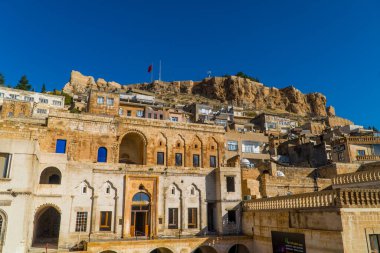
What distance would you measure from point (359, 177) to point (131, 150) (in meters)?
25.2

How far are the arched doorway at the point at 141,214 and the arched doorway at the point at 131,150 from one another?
29.3ft

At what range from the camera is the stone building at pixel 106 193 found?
67.5 feet

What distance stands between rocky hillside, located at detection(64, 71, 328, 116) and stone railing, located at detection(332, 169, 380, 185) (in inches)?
3142

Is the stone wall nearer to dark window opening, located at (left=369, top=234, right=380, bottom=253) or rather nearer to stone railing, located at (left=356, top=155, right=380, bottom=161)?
dark window opening, located at (left=369, top=234, right=380, bottom=253)

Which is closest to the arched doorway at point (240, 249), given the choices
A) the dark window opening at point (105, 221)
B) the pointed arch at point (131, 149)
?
the dark window opening at point (105, 221)

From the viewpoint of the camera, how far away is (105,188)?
83.7 feet

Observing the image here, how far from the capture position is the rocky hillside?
105188 mm

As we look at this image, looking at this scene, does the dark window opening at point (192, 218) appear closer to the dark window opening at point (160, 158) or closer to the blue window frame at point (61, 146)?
the dark window opening at point (160, 158)

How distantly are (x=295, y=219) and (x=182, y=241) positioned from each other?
31.1ft

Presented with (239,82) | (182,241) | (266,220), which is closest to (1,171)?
(182,241)

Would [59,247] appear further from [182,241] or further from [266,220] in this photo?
[266,220]

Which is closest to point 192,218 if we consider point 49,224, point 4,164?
point 49,224

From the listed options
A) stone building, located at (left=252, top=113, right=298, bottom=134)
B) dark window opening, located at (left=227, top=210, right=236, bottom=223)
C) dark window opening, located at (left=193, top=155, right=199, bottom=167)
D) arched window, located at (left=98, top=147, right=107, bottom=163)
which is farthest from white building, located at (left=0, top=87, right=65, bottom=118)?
stone building, located at (left=252, top=113, right=298, bottom=134)

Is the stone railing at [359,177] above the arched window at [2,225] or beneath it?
above
